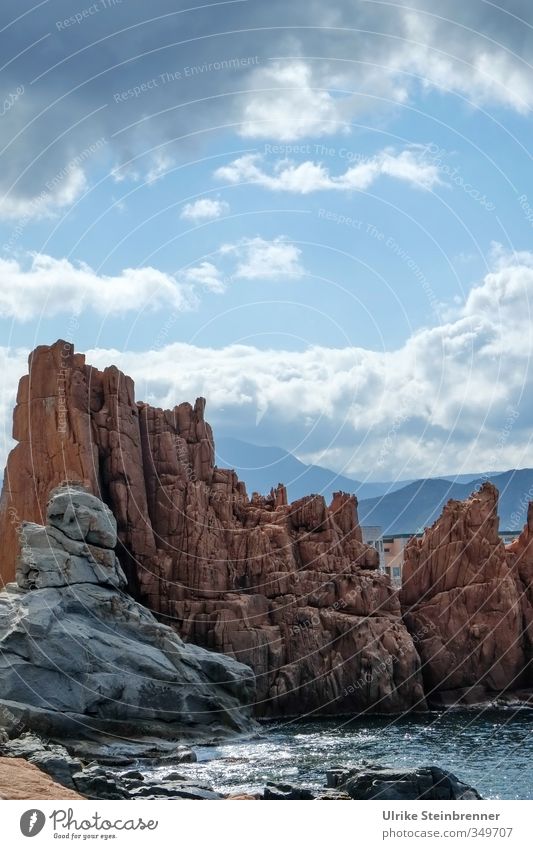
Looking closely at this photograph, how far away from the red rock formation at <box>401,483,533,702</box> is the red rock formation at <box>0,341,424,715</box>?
3093mm

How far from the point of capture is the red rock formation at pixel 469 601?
7688 centimetres

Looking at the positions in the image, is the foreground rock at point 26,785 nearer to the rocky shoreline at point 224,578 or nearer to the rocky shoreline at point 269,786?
the rocky shoreline at point 269,786

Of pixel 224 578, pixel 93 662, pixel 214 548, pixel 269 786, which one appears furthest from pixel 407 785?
pixel 214 548

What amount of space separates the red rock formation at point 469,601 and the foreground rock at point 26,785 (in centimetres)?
5005

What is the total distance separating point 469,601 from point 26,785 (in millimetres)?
55393

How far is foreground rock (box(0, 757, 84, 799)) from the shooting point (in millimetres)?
27109
